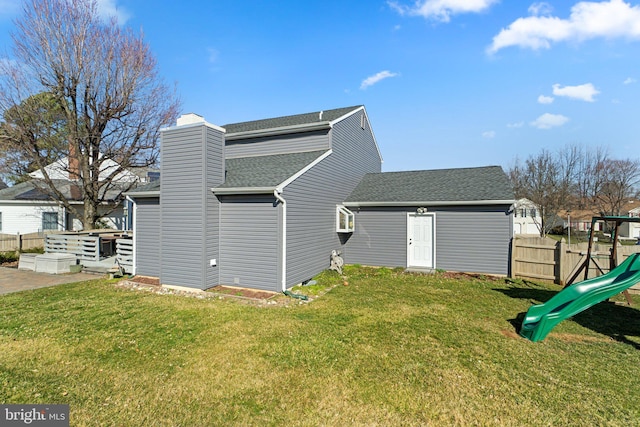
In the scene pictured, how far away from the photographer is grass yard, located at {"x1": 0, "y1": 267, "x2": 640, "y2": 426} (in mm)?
3371

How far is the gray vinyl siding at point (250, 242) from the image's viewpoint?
820cm

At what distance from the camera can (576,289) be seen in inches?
227

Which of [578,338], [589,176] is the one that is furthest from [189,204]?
[589,176]

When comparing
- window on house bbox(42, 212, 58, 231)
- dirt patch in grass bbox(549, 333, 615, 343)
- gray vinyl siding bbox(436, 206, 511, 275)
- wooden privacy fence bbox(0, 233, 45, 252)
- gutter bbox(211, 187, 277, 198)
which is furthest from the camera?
window on house bbox(42, 212, 58, 231)

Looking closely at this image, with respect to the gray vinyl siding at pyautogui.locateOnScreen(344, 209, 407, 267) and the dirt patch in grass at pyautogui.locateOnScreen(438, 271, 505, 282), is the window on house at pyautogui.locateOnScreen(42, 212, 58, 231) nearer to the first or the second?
the gray vinyl siding at pyautogui.locateOnScreen(344, 209, 407, 267)

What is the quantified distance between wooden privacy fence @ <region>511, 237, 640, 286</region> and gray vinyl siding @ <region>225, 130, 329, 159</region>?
764cm

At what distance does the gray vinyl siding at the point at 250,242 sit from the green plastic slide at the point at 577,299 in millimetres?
5649

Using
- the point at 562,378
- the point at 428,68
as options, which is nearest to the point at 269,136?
the point at 428,68

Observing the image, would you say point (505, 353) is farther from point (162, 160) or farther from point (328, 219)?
point (162, 160)

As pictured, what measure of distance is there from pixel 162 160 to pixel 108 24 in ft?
32.1

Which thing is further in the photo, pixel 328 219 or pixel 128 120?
pixel 128 120

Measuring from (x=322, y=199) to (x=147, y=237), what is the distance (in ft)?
19.5

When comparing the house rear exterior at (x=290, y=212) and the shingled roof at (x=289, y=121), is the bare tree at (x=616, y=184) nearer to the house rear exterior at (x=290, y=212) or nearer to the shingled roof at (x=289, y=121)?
the house rear exterior at (x=290, y=212)

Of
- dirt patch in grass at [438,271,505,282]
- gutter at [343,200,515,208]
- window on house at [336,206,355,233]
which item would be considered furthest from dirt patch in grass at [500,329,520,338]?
window on house at [336,206,355,233]
